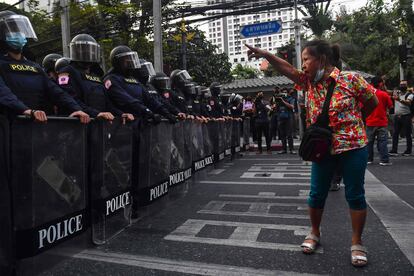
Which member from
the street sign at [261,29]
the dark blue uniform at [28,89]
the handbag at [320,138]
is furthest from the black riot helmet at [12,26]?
the street sign at [261,29]

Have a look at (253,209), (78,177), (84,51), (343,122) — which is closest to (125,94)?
(84,51)

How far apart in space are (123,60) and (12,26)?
1434 mm

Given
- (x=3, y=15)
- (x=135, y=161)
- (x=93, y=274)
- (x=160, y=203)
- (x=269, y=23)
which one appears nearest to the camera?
(x=93, y=274)

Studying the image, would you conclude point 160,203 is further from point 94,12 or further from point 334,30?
point 334,30

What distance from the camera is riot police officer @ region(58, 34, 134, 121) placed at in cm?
415

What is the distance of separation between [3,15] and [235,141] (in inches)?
278

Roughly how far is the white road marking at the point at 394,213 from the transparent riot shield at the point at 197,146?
2.51 m

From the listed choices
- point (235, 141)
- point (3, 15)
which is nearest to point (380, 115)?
point (235, 141)

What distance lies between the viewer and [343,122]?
307cm

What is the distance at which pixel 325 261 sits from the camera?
3.10 m

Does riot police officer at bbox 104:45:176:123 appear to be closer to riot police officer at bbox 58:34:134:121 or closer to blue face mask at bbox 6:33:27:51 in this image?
riot police officer at bbox 58:34:134:121

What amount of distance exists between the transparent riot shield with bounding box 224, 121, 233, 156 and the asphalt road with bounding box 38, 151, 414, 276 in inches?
106

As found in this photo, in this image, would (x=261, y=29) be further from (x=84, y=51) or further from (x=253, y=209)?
Answer: (x=84, y=51)

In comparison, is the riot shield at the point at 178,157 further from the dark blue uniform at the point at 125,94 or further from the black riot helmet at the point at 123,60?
the black riot helmet at the point at 123,60
